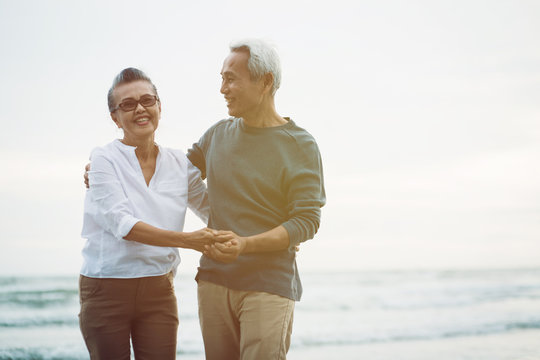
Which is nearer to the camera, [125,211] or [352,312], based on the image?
[125,211]

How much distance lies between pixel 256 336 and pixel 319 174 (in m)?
0.77

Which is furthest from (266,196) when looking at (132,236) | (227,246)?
(132,236)

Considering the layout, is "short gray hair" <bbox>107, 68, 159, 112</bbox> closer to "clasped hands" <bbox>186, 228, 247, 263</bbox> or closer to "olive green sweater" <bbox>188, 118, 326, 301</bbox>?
"olive green sweater" <bbox>188, 118, 326, 301</bbox>

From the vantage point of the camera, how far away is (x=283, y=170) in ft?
8.88

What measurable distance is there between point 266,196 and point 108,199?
693mm

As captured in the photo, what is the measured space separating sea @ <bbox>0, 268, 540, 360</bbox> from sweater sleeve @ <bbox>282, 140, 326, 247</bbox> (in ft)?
18.2

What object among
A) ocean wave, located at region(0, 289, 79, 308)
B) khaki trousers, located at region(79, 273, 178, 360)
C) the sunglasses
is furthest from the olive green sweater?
ocean wave, located at region(0, 289, 79, 308)

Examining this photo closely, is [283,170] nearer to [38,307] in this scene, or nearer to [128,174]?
[128,174]

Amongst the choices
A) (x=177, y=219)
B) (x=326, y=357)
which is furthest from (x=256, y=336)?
(x=326, y=357)

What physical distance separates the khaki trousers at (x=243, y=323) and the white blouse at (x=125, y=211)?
0.92ft

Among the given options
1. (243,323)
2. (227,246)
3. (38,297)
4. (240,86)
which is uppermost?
(240,86)

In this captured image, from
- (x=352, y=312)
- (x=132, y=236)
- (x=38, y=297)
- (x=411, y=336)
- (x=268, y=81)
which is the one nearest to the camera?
(x=132, y=236)

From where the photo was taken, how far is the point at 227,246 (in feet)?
8.39

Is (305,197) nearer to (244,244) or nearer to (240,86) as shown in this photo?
(244,244)
